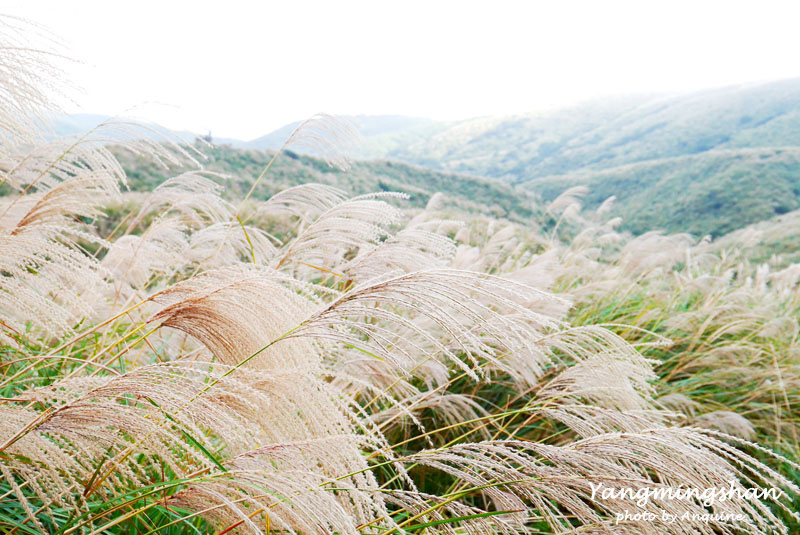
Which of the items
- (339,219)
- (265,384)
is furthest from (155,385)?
(339,219)

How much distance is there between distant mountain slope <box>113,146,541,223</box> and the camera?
60.2ft

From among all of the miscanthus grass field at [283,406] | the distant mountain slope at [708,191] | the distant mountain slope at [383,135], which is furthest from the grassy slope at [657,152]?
the miscanthus grass field at [283,406]

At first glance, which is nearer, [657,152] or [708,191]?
[708,191]

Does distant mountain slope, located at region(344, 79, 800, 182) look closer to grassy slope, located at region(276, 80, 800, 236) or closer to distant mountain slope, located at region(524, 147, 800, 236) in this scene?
grassy slope, located at region(276, 80, 800, 236)

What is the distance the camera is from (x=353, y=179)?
26.2 meters

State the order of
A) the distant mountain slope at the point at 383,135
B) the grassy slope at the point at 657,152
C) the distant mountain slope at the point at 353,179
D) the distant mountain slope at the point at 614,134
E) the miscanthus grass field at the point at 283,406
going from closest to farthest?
the miscanthus grass field at the point at 283,406
the distant mountain slope at the point at 353,179
the grassy slope at the point at 657,152
the distant mountain slope at the point at 614,134
the distant mountain slope at the point at 383,135

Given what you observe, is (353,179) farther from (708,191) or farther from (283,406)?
(283,406)

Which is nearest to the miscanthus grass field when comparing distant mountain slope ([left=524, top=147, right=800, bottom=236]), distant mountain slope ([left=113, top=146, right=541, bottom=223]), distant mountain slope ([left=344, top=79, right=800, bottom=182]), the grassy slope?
distant mountain slope ([left=113, top=146, right=541, bottom=223])

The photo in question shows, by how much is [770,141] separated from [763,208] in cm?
3498

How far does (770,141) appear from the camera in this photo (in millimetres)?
52875

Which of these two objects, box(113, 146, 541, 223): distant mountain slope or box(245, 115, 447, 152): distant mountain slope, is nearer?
box(113, 146, 541, 223): distant mountain slope

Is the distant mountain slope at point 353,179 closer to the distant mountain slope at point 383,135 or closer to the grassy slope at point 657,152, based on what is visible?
the grassy slope at point 657,152

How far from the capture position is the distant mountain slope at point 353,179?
18359mm

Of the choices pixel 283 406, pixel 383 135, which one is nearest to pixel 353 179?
pixel 283 406
